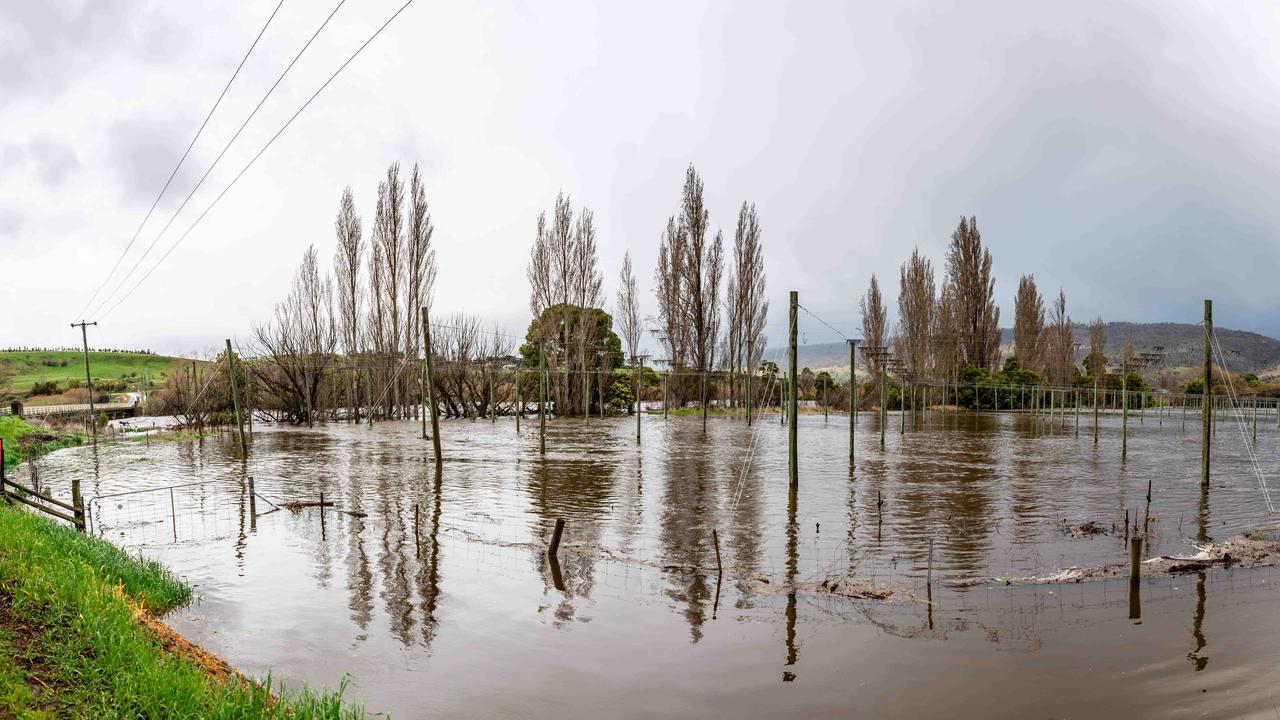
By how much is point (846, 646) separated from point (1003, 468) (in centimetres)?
1618

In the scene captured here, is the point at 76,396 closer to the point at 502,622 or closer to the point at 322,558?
the point at 322,558

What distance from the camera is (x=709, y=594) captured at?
9.00 meters

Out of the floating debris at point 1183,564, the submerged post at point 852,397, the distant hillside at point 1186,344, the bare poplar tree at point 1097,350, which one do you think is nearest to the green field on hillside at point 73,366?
the submerged post at point 852,397

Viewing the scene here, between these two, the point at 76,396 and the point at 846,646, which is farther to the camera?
the point at 76,396

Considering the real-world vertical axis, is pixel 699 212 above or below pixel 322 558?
above

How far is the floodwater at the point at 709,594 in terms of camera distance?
657 cm

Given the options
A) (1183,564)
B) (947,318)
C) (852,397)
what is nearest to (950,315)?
(947,318)

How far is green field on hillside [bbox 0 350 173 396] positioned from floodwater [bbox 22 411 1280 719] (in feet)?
178

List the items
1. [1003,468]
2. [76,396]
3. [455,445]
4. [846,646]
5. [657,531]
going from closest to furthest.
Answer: [846,646] → [657,531] → [1003,468] → [455,445] → [76,396]

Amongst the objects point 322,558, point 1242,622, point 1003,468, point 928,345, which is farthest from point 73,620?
point 928,345

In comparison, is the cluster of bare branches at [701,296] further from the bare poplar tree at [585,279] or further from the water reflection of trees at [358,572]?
the water reflection of trees at [358,572]

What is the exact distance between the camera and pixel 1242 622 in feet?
26.2

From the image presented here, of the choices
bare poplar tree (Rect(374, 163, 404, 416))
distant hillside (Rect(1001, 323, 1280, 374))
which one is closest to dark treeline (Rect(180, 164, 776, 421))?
bare poplar tree (Rect(374, 163, 404, 416))

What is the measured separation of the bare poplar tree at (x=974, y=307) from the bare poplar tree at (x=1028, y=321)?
6.73 m
